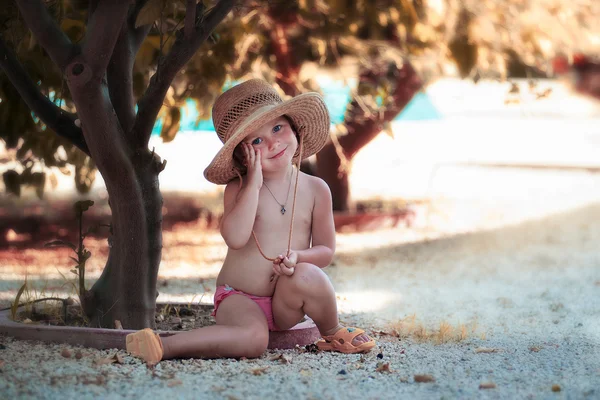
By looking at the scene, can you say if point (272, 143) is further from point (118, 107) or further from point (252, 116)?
point (118, 107)

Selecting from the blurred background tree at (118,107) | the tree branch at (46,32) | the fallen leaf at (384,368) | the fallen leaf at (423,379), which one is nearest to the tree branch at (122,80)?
the blurred background tree at (118,107)

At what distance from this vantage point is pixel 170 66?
109 inches

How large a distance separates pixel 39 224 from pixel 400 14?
3.85 metres

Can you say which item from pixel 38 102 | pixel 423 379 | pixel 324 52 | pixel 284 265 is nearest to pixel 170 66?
pixel 38 102

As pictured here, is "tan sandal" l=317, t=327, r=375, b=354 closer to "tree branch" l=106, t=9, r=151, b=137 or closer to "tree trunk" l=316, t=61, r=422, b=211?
"tree branch" l=106, t=9, r=151, b=137

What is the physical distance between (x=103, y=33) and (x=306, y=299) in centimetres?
110

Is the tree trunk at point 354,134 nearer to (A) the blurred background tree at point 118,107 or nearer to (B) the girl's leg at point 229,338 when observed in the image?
(A) the blurred background tree at point 118,107

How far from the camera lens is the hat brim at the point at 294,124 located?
8.69 feet

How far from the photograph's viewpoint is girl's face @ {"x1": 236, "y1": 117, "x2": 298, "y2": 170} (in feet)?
8.99

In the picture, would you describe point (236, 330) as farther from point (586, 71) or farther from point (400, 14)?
point (586, 71)

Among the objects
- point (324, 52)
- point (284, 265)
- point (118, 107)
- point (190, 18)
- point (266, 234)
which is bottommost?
point (284, 265)

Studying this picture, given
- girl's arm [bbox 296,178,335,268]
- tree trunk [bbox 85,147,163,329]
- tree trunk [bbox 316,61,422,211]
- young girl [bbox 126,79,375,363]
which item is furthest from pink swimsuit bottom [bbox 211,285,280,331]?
tree trunk [bbox 316,61,422,211]

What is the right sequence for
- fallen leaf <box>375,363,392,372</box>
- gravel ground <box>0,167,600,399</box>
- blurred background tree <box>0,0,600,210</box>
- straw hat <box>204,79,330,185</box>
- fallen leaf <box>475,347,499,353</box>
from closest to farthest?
gravel ground <box>0,167,600,399</box>
fallen leaf <box>375,363,392,372</box>
straw hat <box>204,79,330,185</box>
fallen leaf <box>475,347,499,353</box>
blurred background tree <box>0,0,600,210</box>

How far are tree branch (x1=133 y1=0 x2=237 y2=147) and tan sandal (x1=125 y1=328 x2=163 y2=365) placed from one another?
2.46 ft
